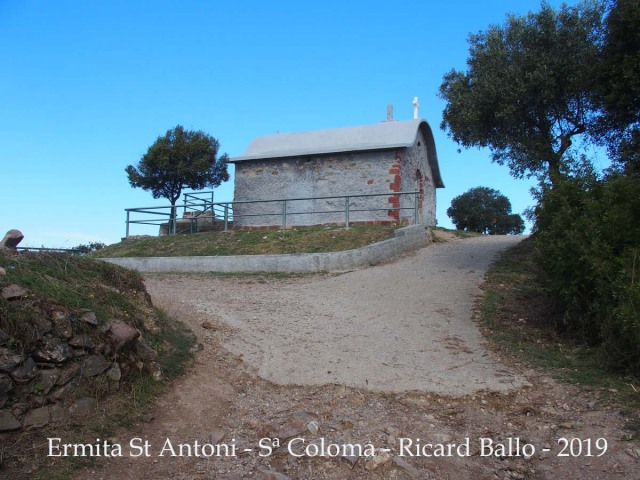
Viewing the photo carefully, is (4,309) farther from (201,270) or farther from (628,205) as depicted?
(201,270)

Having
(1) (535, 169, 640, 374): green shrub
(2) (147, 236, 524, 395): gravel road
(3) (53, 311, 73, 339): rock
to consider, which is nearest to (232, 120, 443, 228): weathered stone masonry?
(2) (147, 236, 524, 395): gravel road

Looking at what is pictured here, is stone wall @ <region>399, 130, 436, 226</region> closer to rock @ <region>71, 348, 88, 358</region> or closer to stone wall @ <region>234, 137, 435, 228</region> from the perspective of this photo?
stone wall @ <region>234, 137, 435, 228</region>

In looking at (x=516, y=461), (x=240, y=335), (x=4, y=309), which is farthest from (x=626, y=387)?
(x=4, y=309)

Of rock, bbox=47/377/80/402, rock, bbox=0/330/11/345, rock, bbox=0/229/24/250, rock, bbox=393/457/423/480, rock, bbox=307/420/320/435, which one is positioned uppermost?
rock, bbox=0/229/24/250

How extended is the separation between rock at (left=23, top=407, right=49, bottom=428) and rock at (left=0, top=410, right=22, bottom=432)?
0.07 metres

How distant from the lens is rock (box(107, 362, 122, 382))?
4.84 m

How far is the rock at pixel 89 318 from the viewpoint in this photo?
490cm

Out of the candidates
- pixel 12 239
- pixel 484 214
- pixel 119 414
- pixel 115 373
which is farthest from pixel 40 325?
pixel 484 214

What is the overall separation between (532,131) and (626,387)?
8.27 m

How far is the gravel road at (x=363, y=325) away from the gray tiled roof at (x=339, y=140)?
6.71 meters

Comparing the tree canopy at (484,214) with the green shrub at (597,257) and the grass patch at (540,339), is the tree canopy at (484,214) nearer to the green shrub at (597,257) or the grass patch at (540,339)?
the grass patch at (540,339)

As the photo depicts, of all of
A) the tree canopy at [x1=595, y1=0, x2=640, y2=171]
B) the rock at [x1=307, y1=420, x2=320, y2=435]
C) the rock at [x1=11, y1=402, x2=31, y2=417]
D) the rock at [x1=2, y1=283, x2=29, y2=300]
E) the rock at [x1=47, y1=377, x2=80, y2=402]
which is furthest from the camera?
the tree canopy at [x1=595, y1=0, x2=640, y2=171]

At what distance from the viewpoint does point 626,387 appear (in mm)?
5270

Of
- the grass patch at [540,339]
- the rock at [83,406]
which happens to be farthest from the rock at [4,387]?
the grass patch at [540,339]
